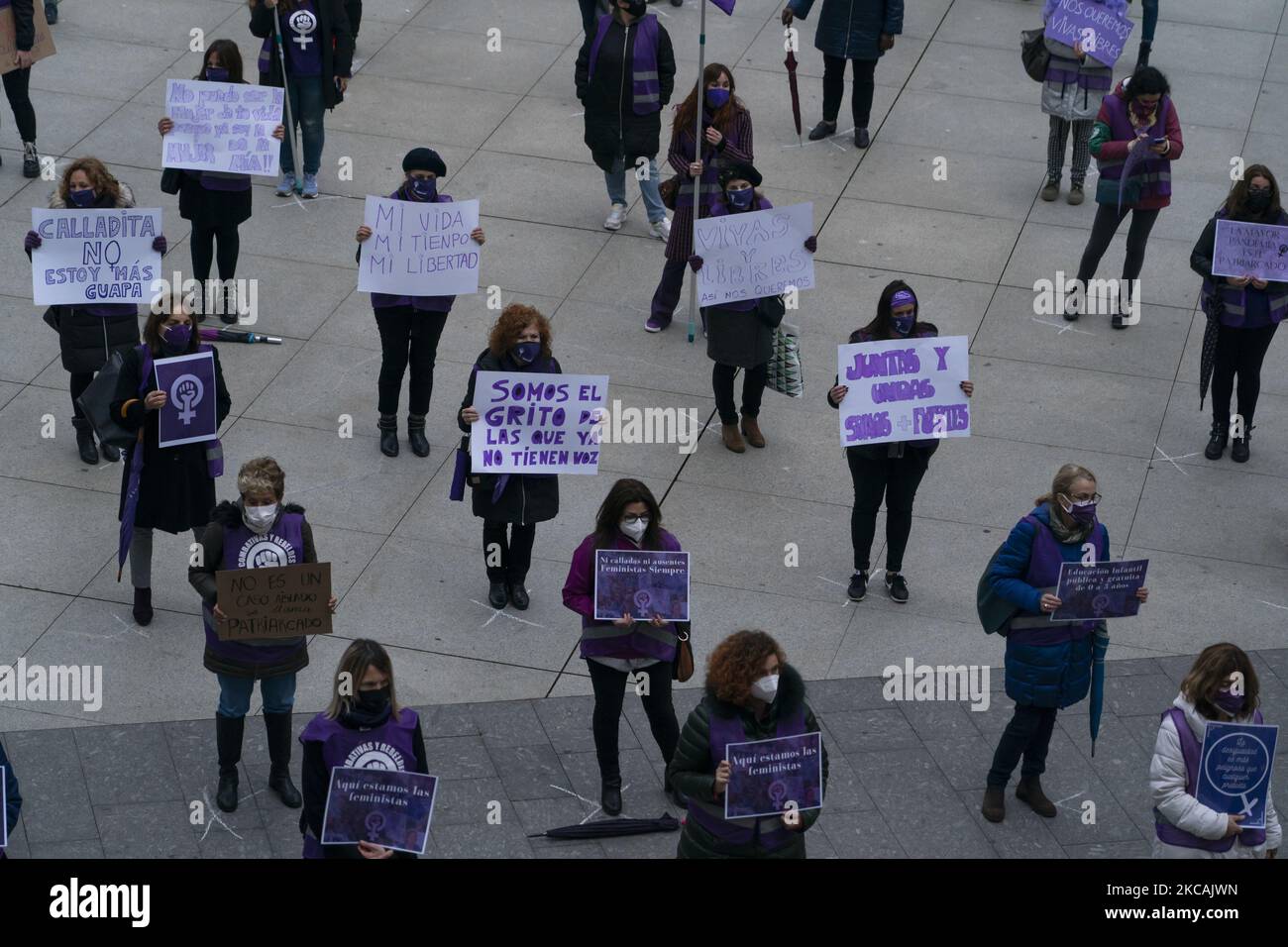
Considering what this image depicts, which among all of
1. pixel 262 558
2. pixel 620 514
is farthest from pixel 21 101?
pixel 620 514

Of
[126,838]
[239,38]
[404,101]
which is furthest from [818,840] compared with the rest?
[239,38]

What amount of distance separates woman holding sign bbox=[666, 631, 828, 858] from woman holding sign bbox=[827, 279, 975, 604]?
2.80m

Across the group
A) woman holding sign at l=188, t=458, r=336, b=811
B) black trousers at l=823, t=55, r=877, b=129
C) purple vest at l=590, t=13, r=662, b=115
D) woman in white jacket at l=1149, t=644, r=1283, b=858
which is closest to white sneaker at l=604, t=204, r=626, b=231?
purple vest at l=590, t=13, r=662, b=115

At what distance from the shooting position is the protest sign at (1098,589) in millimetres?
7750

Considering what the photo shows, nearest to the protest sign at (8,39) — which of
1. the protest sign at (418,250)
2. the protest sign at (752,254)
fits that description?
the protest sign at (418,250)

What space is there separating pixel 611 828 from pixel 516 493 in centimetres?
187

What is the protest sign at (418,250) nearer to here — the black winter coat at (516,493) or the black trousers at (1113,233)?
the black winter coat at (516,493)

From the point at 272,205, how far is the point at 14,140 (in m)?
2.15

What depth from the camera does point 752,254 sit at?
10.6 metres

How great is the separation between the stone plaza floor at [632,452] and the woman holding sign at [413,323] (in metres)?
0.40

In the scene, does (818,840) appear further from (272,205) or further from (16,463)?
(272,205)

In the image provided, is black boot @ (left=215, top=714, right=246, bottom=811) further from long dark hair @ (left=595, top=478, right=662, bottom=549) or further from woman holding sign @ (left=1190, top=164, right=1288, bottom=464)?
woman holding sign @ (left=1190, top=164, right=1288, bottom=464)

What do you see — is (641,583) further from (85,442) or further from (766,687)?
(85,442)

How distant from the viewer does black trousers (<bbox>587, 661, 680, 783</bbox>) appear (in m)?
7.99
